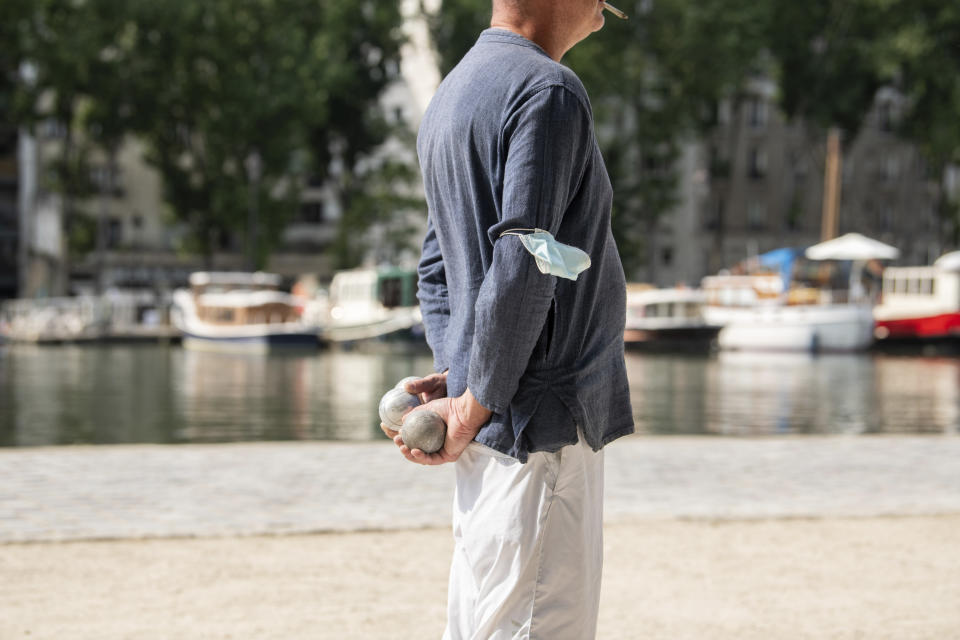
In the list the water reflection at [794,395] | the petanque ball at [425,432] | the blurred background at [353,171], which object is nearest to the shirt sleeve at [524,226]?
the petanque ball at [425,432]

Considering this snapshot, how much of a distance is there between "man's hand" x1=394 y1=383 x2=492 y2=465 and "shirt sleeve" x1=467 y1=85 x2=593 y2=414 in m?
0.08

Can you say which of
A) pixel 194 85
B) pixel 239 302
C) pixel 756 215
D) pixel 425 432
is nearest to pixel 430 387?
pixel 425 432

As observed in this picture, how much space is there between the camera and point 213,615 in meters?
4.69

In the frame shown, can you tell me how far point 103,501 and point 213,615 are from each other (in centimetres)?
273

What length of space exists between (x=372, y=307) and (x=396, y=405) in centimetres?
4166

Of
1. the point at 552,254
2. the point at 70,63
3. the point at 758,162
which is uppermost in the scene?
the point at 70,63

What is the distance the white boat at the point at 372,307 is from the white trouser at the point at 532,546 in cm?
3807

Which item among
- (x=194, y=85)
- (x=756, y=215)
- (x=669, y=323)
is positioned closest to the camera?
(x=669, y=323)

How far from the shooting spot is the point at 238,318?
1645 inches

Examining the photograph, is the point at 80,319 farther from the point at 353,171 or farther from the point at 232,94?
the point at 353,171

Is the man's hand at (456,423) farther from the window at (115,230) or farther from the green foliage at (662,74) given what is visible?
the window at (115,230)

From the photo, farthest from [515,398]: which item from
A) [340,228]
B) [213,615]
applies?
[340,228]

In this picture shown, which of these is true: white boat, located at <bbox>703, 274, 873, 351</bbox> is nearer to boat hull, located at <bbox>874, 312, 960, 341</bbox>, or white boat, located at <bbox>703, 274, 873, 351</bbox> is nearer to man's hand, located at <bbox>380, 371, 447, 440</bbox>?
boat hull, located at <bbox>874, 312, 960, 341</bbox>

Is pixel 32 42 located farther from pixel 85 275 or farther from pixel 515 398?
pixel 515 398
